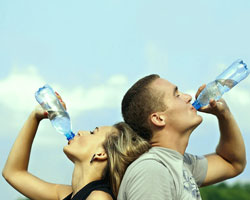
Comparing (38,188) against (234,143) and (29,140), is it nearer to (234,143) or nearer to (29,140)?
(29,140)

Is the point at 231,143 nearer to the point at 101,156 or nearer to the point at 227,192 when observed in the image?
the point at 101,156

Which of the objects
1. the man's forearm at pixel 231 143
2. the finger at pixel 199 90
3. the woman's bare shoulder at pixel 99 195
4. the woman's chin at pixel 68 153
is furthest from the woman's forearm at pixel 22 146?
the man's forearm at pixel 231 143

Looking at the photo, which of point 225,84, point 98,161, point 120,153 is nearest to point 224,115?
point 225,84

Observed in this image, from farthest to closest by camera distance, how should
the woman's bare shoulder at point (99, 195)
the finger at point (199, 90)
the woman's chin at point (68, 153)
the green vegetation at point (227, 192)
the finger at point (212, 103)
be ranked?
the green vegetation at point (227, 192) → the finger at point (199, 90) → the finger at point (212, 103) → the woman's chin at point (68, 153) → the woman's bare shoulder at point (99, 195)

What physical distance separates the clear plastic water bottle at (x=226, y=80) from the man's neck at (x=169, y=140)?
0.71 meters

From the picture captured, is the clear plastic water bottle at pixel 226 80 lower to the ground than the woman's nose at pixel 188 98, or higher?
higher

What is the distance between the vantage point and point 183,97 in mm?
3963

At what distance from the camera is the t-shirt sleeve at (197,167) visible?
4215 mm

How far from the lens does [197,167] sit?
4246 millimetres

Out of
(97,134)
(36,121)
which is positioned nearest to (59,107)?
(36,121)

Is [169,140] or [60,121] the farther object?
[60,121]

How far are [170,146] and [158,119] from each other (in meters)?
0.23

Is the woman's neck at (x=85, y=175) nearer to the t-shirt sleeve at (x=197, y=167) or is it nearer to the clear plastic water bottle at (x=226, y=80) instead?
the t-shirt sleeve at (x=197, y=167)

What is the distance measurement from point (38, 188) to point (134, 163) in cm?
113
